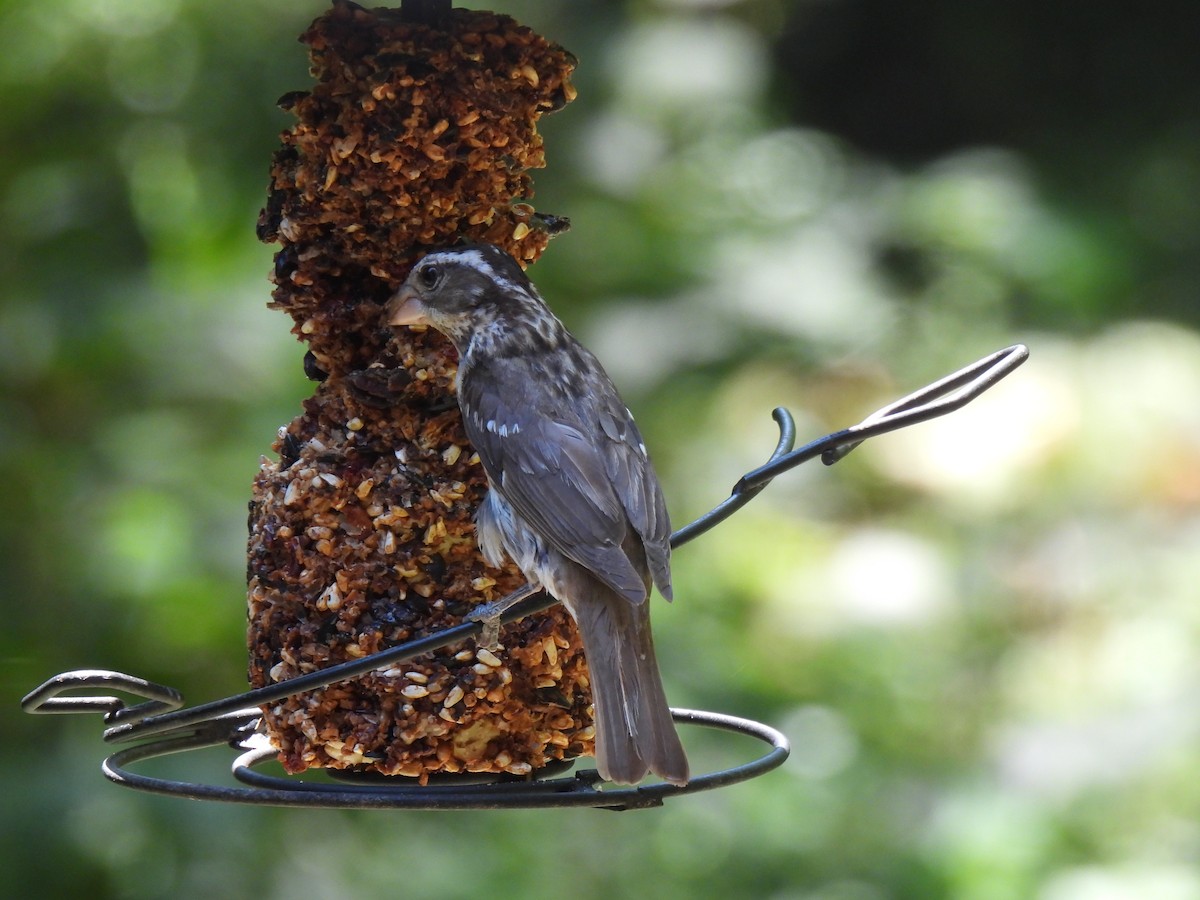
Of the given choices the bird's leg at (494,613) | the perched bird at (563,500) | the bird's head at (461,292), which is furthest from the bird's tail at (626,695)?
the bird's head at (461,292)

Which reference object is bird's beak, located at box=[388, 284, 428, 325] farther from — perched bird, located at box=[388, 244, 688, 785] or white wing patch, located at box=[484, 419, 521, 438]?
white wing patch, located at box=[484, 419, 521, 438]

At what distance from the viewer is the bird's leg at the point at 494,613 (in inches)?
118

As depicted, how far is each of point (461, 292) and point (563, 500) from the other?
480 millimetres

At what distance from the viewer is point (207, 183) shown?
19.3ft

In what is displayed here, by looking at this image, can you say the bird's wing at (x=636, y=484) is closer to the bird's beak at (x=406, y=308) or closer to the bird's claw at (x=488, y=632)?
the bird's claw at (x=488, y=632)

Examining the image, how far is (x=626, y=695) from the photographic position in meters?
3.07

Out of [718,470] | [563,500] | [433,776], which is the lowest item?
[433,776]

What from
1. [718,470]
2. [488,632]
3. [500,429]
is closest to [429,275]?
[500,429]

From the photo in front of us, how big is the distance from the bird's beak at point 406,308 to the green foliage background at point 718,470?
2.55 metres

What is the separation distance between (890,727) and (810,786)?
44 cm

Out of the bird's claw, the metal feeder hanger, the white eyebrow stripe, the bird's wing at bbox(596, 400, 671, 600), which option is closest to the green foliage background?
the metal feeder hanger

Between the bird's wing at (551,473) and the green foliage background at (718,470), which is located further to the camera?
the green foliage background at (718,470)

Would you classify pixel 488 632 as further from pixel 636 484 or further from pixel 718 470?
pixel 718 470

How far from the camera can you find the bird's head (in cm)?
312
